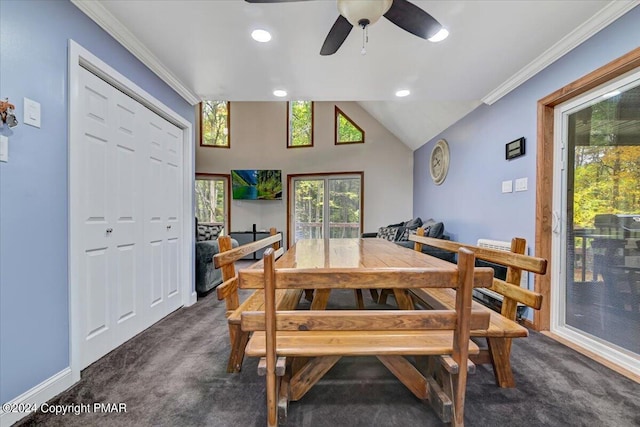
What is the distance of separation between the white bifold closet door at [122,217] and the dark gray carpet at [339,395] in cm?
32

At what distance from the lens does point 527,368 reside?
175 cm

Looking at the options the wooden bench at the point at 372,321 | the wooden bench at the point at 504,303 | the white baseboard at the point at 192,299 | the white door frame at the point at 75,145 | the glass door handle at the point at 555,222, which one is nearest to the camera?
the wooden bench at the point at 372,321

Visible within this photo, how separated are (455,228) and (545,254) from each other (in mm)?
1654

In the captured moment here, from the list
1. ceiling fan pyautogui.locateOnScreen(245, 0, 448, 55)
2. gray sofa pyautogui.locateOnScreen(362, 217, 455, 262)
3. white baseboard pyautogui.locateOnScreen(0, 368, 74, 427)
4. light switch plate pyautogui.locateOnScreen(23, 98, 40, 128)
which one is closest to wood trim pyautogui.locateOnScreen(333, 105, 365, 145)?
gray sofa pyautogui.locateOnScreen(362, 217, 455, 262)

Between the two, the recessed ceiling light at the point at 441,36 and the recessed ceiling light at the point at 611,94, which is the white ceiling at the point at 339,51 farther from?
the recessed ceiling light at the point at 611,94

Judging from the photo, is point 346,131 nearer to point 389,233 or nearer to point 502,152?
point 389,233

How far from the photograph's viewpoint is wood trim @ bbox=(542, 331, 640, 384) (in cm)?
167

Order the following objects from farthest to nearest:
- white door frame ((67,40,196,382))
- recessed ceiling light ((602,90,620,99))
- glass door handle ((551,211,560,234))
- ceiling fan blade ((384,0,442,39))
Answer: glass door handle ((551,211,560,234)), recessed ceiling light ((602,90,620,99)), white door frame ((67,40,196,382)), ceiling fan blade ((384,0,442,39))

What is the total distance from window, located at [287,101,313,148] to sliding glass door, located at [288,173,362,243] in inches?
31.9

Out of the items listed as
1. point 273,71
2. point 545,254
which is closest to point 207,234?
point 273,71

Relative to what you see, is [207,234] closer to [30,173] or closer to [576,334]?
[30,173]

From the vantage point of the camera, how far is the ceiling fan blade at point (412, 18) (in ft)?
4.84

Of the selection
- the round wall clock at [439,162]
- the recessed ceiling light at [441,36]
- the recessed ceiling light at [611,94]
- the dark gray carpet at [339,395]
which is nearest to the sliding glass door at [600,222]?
the recessed ceiling light at [611,94]

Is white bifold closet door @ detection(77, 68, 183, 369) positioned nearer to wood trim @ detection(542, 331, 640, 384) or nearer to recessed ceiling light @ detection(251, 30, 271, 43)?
recessed ceiling light @ detection(251, 30, 271, 43)
